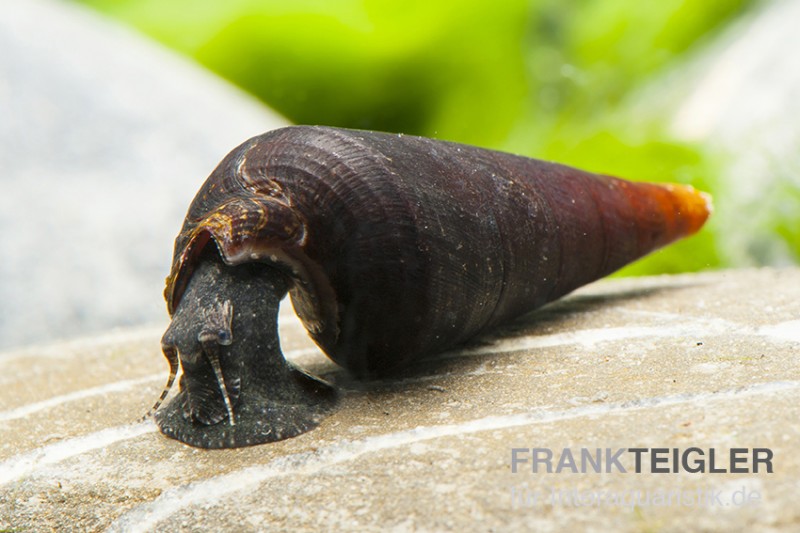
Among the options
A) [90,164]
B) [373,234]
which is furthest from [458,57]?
[373,234]

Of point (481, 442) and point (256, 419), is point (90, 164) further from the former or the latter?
point (481, 442)

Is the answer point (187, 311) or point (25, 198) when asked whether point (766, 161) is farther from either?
point (25, 198)

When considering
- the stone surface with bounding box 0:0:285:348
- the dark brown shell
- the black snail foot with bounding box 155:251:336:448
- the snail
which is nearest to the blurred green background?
the stone surface with bounding box 0:0:285:348

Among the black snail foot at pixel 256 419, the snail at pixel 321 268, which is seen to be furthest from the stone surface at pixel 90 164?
the black snail foot at pixel 256 419

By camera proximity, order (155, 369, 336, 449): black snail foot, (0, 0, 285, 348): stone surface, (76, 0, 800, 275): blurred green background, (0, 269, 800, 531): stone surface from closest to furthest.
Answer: (0, 269, 800, 531): stone surface < (155, 369, 336, 449): black snail foot < (0, 0, 285, 348): stone surface < (76, 0, 800, 275): blurred green background

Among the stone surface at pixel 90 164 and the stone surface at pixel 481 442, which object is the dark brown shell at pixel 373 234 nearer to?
the stone surface at pixel 481 442

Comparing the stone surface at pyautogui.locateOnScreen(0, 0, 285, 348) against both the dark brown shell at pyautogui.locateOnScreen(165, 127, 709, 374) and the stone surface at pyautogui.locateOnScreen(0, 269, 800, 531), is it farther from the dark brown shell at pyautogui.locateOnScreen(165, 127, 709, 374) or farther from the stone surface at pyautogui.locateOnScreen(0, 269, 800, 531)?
the dark brown shell at pyautogui.locateOnScreen(165, 127, 709, 374)
